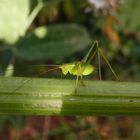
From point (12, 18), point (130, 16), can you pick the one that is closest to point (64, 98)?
point (12, 18)

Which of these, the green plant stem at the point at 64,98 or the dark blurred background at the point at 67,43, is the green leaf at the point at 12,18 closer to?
the dark blurred background at the point at 67,43

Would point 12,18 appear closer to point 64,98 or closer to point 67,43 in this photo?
point 67,43

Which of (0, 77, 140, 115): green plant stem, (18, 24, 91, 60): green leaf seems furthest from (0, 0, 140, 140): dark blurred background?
(0, 77, 140, 115): green plant stem

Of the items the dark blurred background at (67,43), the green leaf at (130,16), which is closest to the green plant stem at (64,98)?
the dark blurred background at (67,43)

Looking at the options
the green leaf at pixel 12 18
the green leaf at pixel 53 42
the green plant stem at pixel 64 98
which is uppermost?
the green leaf at pixel 12 18

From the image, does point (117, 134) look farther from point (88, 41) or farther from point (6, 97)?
point (6, 97)
